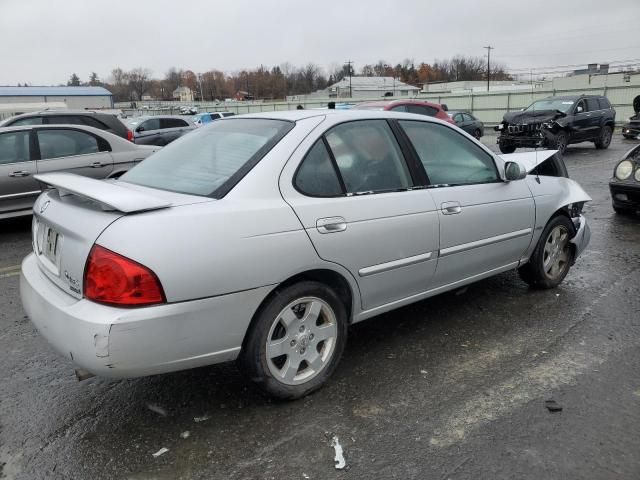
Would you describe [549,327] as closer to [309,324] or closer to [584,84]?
[309,324]

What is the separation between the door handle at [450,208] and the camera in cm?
351

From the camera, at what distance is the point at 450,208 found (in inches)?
140

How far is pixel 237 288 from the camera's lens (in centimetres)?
255

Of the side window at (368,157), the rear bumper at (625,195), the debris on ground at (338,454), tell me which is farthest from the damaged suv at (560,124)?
the debris on ground at (338,454)

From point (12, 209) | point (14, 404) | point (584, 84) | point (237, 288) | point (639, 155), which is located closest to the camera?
point (237, 288)

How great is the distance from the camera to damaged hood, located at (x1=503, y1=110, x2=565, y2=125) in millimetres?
15878

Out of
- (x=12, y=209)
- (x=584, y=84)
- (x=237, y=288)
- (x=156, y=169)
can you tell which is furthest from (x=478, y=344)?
(x=584, y=84)

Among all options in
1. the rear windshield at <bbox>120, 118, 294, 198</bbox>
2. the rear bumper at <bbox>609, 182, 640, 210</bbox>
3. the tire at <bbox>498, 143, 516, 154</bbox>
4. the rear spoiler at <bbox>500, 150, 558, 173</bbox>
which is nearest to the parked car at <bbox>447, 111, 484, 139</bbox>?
the tire at <bbox>498, 143, 516, 154</bbox>

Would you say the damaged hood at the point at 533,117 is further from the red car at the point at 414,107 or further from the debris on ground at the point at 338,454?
the debris on ground at the point at 338,454

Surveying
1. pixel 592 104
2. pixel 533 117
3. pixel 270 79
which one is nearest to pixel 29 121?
pixel 533 117

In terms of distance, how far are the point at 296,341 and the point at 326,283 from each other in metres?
0.38

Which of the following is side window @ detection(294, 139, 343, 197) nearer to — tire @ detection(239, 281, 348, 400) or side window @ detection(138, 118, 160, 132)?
tire @ detection(239, 281, 348, 400)

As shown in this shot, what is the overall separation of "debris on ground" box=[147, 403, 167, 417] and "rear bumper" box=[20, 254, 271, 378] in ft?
1.79

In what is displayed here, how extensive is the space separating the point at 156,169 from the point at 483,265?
2.45 meters
